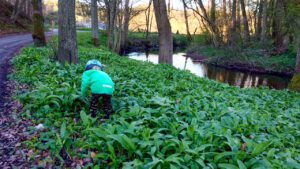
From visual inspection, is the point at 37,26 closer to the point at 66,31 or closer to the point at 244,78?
the point at 66,31

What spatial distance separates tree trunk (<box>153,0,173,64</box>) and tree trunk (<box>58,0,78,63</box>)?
595cm

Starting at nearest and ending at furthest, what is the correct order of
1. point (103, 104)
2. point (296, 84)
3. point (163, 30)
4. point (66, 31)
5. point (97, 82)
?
point (97, 82) < point (103, 104) < point (66, 31) < point (296, 84) < point (163, 30)

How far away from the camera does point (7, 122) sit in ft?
16.8

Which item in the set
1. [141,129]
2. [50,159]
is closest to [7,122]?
[50,159]

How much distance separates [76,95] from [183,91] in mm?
3524

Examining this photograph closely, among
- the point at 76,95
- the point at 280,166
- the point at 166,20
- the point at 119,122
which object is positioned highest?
the point at 166,20

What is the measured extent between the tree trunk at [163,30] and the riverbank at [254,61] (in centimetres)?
1341

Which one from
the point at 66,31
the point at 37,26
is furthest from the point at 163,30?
the point at 37,26

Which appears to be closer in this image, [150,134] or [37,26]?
[150,134]

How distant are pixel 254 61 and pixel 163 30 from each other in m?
15.5

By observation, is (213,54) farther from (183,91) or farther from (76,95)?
(76,95)

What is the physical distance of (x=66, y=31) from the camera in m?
9.49

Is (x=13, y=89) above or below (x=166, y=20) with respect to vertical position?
below

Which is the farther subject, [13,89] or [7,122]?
[13,89]
